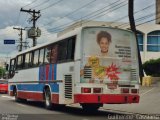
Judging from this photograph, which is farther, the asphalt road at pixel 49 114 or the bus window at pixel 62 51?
the bus window at pixel 62 51

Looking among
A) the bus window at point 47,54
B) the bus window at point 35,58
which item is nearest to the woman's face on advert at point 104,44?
the bus window at point 47,54

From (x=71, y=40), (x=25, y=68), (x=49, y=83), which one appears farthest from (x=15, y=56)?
(x=71, y=40)

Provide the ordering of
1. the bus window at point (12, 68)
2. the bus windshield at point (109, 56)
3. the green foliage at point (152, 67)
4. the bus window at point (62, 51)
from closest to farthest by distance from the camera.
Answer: the bus windshield at point (109, 56) → the bus window at point (62, 51) → the bus window at point (12, 68) → the green foliage at point (152, 67)

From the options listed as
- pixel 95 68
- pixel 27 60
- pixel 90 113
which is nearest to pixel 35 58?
pixel 27 60

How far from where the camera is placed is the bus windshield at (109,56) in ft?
64.6

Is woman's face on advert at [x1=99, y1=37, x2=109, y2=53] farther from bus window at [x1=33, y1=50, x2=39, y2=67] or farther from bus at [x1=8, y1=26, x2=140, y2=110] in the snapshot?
bus window at [x1=33, y1=50, x2=39, y2=67]

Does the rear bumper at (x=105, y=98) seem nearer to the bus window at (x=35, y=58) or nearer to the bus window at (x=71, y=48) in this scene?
the bus window at (x=71, y=48)

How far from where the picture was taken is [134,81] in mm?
20641

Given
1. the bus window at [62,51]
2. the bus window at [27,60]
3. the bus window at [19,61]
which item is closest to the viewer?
the bus window at [62,51]

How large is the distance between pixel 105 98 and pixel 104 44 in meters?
2.32

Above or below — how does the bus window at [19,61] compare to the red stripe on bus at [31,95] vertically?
above

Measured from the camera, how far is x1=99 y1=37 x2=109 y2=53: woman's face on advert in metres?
20.1

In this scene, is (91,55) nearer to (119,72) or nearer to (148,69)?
(119,72)

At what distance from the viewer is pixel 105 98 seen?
19.7 meters
